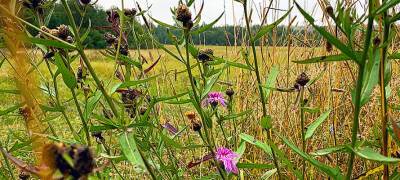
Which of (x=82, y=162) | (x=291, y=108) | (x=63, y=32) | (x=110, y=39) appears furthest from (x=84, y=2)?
(x=291, y=108)

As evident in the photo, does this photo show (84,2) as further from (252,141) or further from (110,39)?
(252,141)

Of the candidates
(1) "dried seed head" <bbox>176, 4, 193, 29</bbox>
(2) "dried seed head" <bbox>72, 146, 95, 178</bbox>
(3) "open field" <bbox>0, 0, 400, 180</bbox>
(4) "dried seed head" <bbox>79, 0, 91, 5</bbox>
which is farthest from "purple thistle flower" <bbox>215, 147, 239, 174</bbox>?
(2) "dried seed head" <bbox>72, 146, 95, 178</bbox>

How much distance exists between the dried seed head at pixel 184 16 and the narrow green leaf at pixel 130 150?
0.23 metres

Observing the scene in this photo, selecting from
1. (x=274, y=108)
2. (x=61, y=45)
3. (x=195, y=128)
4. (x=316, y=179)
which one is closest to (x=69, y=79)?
(x=61, y=45)

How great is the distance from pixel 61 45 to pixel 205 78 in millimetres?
429

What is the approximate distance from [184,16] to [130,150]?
287 mm

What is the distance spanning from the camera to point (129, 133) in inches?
24.5

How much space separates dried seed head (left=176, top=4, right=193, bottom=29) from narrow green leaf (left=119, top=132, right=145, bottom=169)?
0.23m

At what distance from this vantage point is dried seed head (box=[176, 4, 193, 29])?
0.77 m

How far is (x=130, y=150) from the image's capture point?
0.55 metres

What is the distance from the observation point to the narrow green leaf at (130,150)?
0.53 metres

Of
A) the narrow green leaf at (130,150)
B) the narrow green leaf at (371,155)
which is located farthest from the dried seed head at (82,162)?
the narrow green leaf at (371,155)

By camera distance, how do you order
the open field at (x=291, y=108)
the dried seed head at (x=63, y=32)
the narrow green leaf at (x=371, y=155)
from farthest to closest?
the open field at (x=291, y=108) < the dried seed head at (x=63, y=32) < the narrow green leaf at (x=371, y=155)

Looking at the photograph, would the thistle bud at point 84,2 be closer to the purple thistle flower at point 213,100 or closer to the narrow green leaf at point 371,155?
the purple thistle flower at point 213,100
